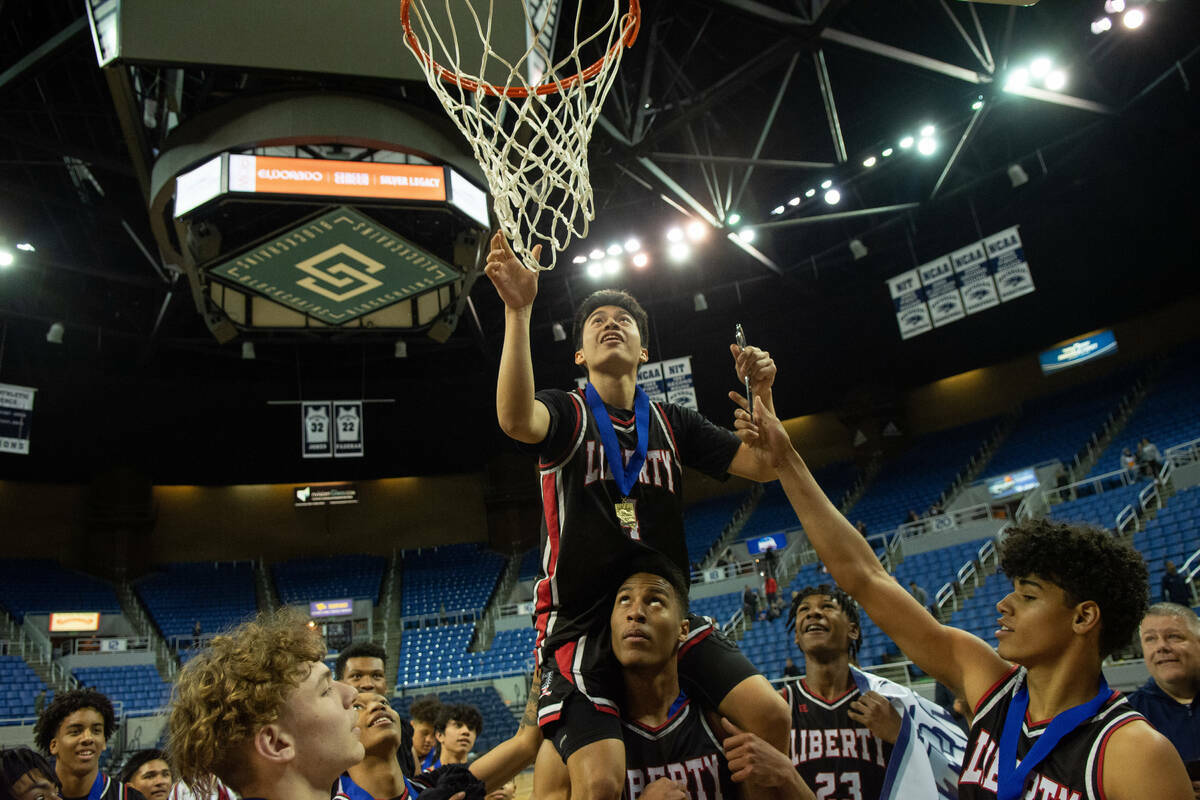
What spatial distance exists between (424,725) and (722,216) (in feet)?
39.2

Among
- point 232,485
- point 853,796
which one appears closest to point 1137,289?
point 853,796

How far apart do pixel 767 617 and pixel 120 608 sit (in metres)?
17.3

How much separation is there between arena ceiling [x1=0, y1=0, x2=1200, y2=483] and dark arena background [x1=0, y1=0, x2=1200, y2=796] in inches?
3.7

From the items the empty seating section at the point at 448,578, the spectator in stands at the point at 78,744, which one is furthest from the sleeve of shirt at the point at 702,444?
the empty seating section at the point at 448,578

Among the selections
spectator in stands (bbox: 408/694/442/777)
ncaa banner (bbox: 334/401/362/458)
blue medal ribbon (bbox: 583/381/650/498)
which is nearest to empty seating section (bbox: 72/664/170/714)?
ncaa banner (bbox: 334/401/362/458)

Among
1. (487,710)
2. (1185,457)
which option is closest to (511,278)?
(1185,457)

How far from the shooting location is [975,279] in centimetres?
1759

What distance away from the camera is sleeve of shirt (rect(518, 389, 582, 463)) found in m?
3.29

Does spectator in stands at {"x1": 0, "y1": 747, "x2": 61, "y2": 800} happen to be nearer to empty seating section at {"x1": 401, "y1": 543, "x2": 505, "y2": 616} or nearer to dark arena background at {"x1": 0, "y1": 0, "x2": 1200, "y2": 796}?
dark arena background at {"x1": 0, "y1": 0, "x2": 1200, "y2": 796}

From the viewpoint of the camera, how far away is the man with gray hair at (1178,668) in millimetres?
4121

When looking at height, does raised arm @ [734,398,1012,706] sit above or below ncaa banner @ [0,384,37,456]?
below

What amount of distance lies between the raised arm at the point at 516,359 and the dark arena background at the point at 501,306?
565 centimetres

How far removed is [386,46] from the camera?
9.19 meters

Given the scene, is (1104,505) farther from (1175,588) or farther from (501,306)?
(501,306)
